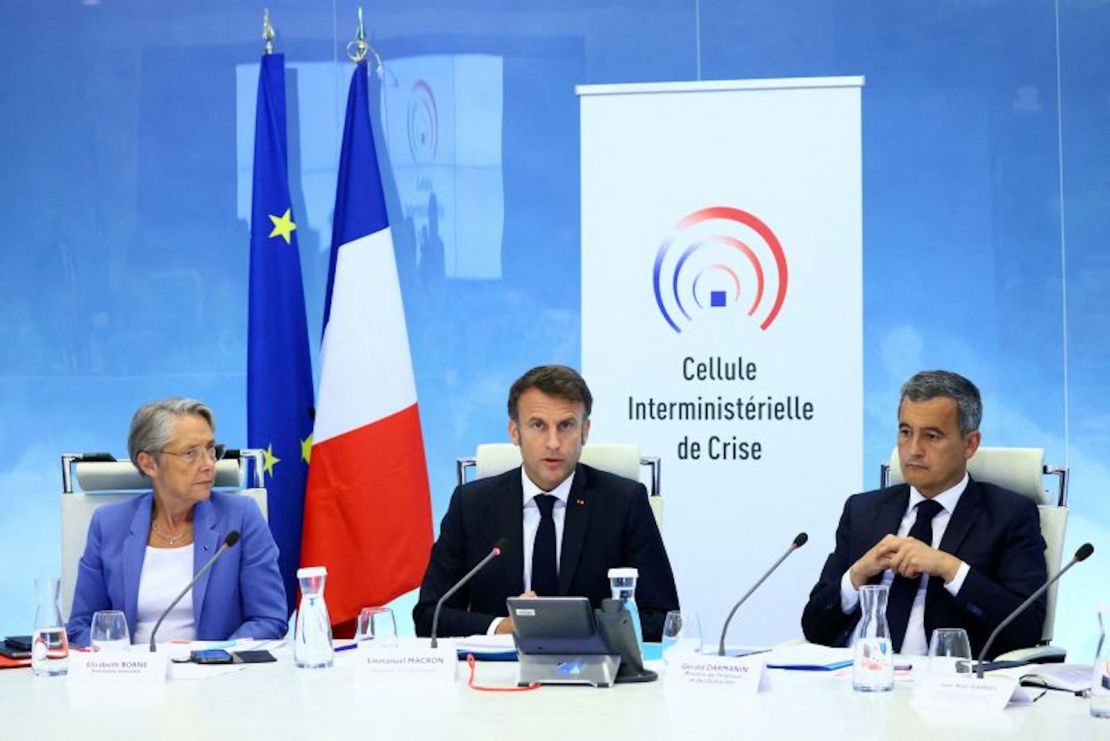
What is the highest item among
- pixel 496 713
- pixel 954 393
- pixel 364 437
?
pixel 954 393

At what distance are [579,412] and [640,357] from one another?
1.10 meters

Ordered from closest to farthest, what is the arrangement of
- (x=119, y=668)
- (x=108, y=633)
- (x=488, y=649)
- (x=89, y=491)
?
(x=119, y=668) → (x=108, y=633) → (x=488, y=649) → (x=89, y=491)

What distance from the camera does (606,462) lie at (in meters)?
4.48

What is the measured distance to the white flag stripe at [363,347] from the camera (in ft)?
17.8

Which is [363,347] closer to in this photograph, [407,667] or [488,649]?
[488,649]

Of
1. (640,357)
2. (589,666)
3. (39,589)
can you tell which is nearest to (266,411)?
Answer: (640,357)

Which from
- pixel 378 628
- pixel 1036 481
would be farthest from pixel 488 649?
pixel 1036 481

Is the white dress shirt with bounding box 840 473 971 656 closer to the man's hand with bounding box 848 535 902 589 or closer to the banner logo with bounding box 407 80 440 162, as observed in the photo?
the man's hand with bounding box 848 535 902 589

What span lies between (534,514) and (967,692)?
5.58 ft

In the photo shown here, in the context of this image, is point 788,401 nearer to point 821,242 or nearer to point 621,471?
point 821,242

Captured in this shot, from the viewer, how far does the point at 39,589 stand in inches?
134

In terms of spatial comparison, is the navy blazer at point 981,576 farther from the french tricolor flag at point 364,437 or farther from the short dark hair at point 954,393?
the french tricolor flag at point 364,437

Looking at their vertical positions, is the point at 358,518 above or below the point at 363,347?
below

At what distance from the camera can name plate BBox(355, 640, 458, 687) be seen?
3129 millimetres
